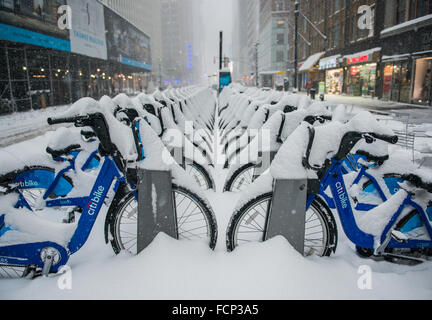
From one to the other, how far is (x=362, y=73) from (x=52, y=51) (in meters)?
26.8

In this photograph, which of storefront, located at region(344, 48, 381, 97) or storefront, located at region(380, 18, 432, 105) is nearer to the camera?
storefront, located at region(380, 18, 432, 105)

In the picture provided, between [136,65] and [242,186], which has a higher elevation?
[136,65]

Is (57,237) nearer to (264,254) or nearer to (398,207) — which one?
(264,254)

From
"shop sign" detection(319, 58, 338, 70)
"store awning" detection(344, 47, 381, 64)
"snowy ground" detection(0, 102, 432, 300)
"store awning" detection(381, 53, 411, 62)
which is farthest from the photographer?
"shop sign" detection(319, 58, 338, 70)

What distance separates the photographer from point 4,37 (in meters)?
16.3

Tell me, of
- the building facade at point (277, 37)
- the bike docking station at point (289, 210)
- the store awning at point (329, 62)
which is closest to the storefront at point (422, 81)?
the store awning at point (329, 62)

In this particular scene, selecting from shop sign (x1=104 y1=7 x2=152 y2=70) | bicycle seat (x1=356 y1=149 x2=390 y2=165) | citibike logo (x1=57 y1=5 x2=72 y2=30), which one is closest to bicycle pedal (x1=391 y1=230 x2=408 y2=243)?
bicycle seat (x1=356 y1=149 x2=390 y2=165)

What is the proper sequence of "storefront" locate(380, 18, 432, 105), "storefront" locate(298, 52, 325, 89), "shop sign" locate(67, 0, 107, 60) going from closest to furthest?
"storefront" locate(380, 18, 432, 105)
"shop sign" locate(67, 0, 107, 60)
"storefront" locate(298, 52, 325, 89)

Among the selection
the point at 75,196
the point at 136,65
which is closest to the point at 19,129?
the point at 75,196

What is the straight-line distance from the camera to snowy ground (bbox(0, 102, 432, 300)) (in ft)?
7.09

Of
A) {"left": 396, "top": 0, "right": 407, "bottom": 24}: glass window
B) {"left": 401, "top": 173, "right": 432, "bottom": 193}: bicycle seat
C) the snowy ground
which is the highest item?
{"left": 396, "top": 0, "right": 407, "bottom": 24}: glass window

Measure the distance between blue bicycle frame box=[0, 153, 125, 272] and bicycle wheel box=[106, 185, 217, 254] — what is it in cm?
15

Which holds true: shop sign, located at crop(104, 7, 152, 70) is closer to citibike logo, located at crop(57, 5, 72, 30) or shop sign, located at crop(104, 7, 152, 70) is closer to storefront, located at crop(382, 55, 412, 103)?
citibike logo, located at crop(57, 5, 72, 30)

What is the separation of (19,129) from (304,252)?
45.7 feet
